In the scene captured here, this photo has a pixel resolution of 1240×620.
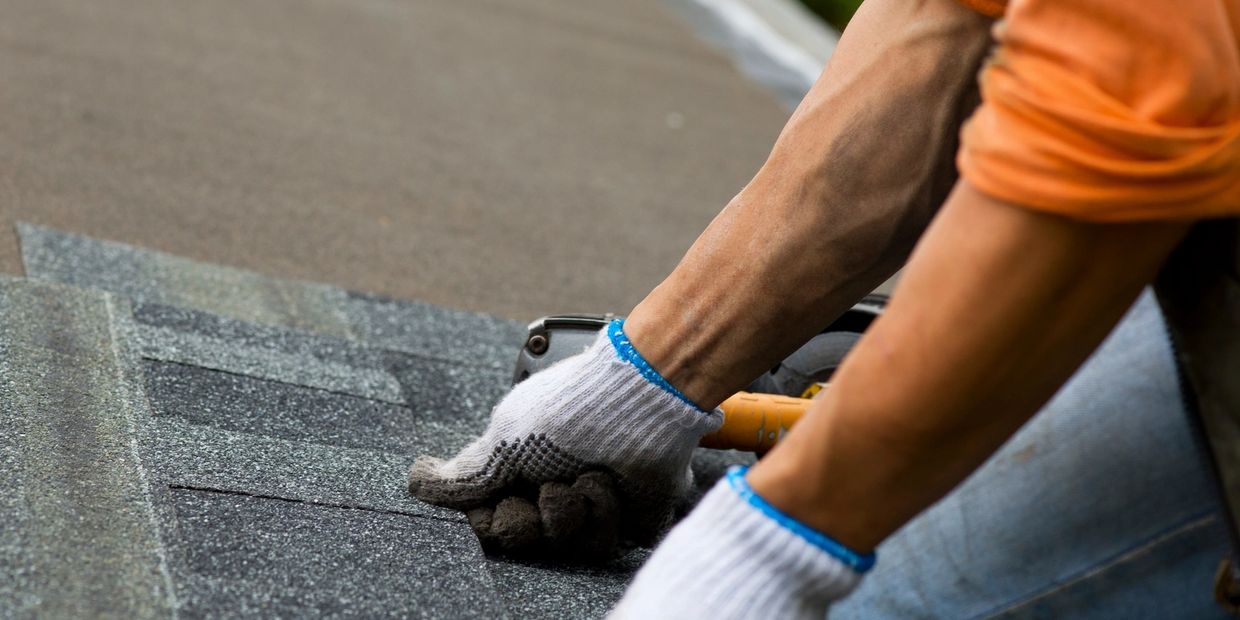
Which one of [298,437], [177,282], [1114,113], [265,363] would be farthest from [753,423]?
[177,282]

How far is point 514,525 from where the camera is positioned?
1.49m

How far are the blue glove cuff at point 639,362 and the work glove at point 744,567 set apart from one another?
362 millimetres

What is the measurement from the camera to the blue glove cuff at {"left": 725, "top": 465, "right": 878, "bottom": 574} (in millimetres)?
1045

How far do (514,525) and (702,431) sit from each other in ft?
0.73

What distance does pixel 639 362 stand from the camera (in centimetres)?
147

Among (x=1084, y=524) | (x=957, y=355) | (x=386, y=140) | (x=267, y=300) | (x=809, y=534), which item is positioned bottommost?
(x=386, y=140)

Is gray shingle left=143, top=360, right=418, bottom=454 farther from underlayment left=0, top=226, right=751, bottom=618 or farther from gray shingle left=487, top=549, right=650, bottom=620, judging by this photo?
gray shingle left=487, top=549, right=650, bottom=620

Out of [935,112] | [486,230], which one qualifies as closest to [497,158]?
[486,230]

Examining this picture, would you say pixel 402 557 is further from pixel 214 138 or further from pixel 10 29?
pixel 10 29

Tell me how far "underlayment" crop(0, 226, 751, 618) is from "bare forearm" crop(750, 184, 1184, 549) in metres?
0.45

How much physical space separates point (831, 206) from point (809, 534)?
44 centimetres

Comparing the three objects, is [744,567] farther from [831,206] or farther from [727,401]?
[727,401]

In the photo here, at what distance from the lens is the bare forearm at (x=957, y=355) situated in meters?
0.95

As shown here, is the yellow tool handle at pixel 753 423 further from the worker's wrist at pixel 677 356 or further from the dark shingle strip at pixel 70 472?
the dark shingle strip at pixel 70 472
